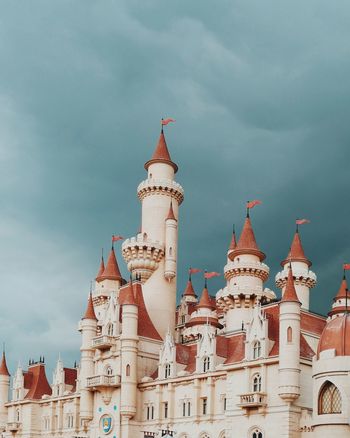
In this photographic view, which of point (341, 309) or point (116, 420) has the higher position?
point (341, 309)

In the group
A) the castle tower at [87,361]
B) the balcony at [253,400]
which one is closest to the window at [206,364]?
the balcony at [253,400]

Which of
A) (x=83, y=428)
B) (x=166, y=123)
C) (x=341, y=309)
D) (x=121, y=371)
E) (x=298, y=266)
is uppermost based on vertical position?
(x=166, y=123)

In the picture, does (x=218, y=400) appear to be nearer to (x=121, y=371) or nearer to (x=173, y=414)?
(x=173, y=414)

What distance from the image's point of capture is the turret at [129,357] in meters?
67.5

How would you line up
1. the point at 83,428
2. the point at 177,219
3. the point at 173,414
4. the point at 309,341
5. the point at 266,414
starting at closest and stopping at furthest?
the point at 266,414, the point at 309,341, the point at 173,414, the point at 83,428, the point at 177,219

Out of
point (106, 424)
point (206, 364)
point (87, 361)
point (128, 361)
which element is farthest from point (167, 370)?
point (87, 361)

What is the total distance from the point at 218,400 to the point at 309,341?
8.36 metres

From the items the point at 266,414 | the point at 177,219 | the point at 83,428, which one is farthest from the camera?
the point at 177,219

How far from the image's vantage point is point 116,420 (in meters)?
68.6

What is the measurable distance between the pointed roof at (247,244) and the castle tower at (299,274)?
24.6 ft

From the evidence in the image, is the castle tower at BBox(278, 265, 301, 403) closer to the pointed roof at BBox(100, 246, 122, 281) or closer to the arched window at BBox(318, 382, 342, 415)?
the arched window at BBox(318, 382, 342, 415)

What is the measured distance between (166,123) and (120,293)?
62.8 ft

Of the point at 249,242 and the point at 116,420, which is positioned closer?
the point at 116,420

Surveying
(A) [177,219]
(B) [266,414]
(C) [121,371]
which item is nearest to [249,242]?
(A) [177,219]
